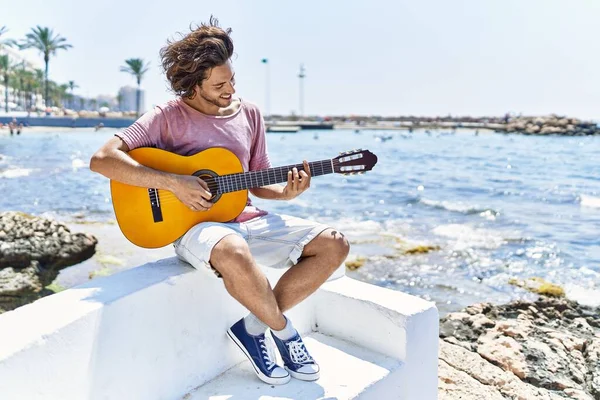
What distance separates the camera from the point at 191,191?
7.69ft

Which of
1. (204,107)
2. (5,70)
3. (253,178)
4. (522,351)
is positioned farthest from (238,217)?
(5,70)

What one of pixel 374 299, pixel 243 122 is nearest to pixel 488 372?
pixel 374 299

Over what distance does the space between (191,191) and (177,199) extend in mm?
91

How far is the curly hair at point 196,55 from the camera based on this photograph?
251cm

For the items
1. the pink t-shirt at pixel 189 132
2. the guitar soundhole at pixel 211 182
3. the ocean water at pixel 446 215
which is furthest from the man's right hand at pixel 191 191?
the ocean water at pixel 446 215

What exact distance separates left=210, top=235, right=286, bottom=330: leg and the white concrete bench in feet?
0.62

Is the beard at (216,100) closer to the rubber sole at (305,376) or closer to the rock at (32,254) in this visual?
the rubber sole at (305,376)

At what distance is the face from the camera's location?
254 cm

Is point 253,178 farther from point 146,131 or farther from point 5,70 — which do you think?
point 5,70

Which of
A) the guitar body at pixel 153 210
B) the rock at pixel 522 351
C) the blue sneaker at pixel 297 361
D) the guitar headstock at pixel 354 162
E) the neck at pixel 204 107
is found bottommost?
the rock at pixel 522 351

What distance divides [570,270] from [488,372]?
18.4 feet

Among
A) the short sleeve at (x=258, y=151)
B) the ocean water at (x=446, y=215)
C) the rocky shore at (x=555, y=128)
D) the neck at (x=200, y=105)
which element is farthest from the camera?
the rocky shore at (x=555, y=128)

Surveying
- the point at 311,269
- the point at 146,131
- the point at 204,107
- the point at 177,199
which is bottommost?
the point at 311,269

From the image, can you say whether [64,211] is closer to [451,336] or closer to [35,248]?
[35,248]
